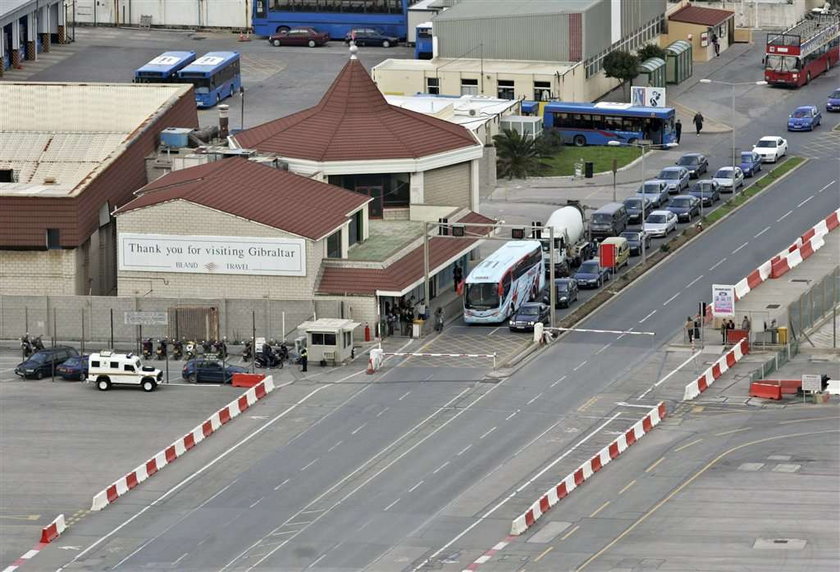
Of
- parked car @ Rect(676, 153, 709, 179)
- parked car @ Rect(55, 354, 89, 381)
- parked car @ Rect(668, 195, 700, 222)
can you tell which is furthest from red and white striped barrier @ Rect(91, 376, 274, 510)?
parked car @ Rect(676, 153, 709, 179)

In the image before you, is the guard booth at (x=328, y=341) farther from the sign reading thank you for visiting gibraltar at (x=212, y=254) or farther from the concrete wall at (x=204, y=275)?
the sign reading thank you for visiting gibraltar at (x=212, y=254)

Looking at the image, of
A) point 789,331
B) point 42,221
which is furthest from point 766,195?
point 42,221

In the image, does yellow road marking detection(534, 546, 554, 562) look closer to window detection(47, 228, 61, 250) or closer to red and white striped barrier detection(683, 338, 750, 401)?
red and white striped barrier detection(683, 338, 750, 401)

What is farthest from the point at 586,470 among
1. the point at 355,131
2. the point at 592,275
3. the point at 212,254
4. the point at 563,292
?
the point at 355,131

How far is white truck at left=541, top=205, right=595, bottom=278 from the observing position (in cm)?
16738

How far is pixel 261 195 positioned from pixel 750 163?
47.7m

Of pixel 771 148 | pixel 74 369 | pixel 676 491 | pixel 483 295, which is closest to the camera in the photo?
pixel 676 491

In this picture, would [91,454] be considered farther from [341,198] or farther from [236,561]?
[341,198]

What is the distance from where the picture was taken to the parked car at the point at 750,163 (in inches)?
7589

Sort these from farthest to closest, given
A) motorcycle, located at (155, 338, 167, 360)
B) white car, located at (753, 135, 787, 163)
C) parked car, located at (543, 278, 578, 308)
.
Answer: white car, located at (753, 135, 787, 163), parked car, located at (543, 278, 578, 308), motorcycle, located at (155, 338, 167, 360)

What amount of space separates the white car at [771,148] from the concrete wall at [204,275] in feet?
168

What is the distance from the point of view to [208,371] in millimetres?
147875

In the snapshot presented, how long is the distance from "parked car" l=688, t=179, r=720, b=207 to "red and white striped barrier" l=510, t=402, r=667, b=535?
155 feet

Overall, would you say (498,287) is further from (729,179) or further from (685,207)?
(729,179)
